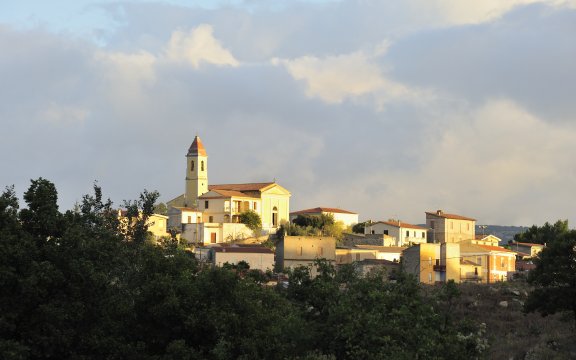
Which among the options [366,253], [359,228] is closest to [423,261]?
[366,253]

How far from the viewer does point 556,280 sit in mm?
51562

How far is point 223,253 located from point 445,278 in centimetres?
1895

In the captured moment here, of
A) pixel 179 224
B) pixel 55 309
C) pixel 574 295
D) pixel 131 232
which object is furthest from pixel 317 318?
pixel 179 224

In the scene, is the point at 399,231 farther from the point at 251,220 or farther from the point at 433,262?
the point at 433,262

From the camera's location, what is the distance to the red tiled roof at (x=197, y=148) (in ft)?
408

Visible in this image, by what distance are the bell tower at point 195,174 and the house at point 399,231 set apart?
71.0 ft

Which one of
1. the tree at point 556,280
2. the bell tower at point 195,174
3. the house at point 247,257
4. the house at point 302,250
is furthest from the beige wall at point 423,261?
the bell tower at point 195,174

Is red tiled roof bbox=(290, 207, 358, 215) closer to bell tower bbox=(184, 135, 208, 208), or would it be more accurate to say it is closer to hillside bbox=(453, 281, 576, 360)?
bell tower bbox=(184, 135, 208, 208)

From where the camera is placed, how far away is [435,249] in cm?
8181

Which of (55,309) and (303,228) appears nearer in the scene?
(55,309)

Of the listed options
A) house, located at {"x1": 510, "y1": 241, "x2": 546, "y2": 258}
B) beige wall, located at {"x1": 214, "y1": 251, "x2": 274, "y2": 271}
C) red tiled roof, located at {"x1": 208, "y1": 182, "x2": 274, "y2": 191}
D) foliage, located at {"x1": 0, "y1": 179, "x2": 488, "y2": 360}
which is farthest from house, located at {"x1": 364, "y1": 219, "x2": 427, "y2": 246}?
foliage, located at {"x1": 0, "y1": 179, "x2": 488, "y2": 360}

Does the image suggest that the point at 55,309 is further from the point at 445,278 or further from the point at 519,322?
the point at 445,278

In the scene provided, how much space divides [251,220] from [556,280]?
2338 inches

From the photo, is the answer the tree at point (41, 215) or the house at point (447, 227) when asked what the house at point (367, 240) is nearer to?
the house at point (447, 227)
